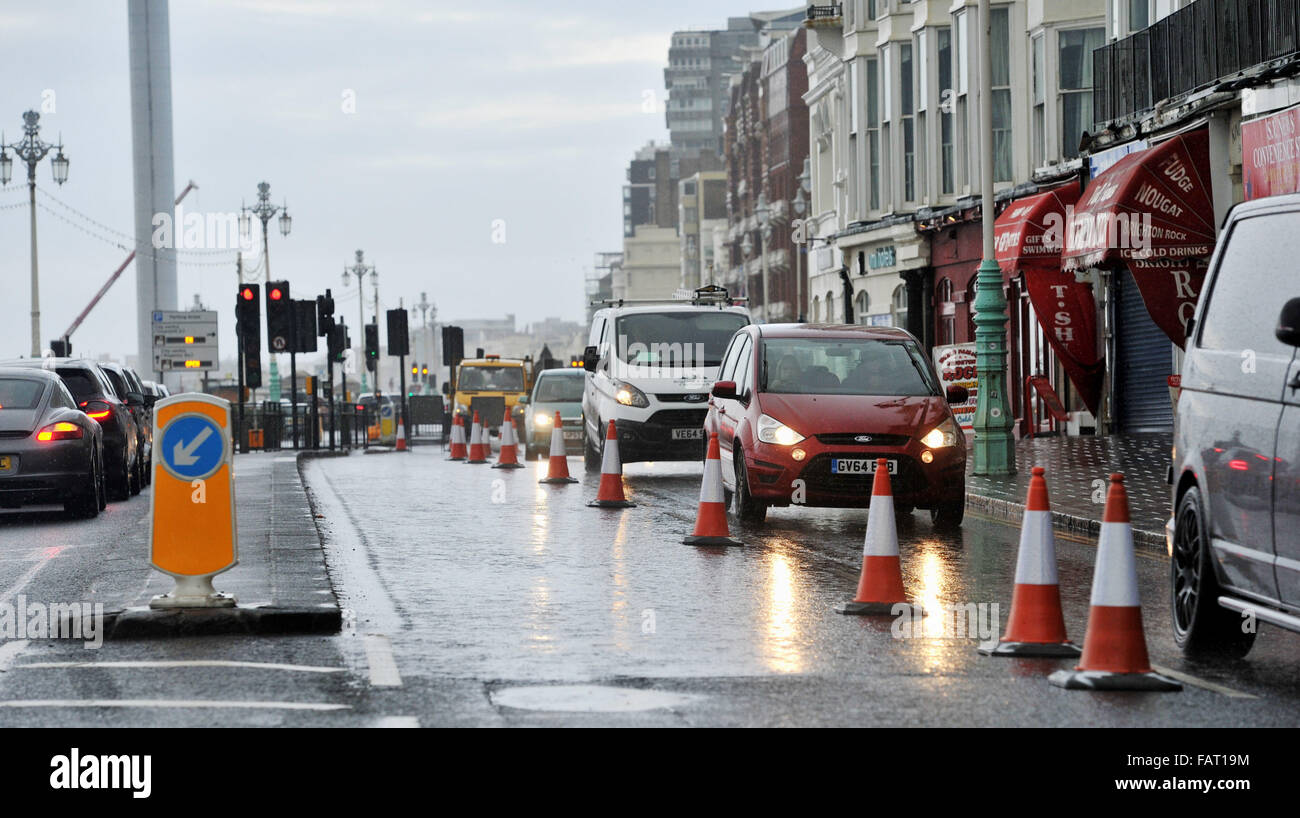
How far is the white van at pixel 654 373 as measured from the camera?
2297 cm

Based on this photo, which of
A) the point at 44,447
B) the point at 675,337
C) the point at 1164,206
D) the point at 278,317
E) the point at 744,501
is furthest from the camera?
the point at 278,317

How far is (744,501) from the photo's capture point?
53.7ft

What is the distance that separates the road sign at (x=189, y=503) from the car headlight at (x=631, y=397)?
522 inches

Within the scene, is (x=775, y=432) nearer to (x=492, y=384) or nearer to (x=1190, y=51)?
(x=1190, y=51)

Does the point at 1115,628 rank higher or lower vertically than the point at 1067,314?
lower

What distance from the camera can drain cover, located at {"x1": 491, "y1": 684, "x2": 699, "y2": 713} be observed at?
7312 millimetres

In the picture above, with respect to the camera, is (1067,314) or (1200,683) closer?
(1200,683)

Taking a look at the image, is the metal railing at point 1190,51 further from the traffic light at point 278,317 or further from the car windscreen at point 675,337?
the traffic light at point 278,317

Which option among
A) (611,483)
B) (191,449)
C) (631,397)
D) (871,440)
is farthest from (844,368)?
(191,449)

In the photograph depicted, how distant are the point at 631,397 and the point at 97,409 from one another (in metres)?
5.93

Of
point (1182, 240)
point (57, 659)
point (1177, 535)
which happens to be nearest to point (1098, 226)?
point (1182, 240)

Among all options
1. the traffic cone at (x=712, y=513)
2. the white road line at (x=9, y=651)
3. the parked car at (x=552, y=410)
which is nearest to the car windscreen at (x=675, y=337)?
the parked car at (x=552, y=410)

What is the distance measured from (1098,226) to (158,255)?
12099cm
